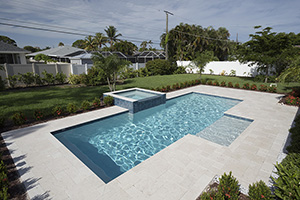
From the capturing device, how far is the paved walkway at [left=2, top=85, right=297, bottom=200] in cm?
363

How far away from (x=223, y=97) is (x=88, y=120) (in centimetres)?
1017

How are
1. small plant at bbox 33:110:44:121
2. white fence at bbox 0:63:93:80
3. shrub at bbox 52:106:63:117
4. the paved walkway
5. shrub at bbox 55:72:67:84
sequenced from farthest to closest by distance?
1. shrub at bbox 55:72:67:84
2. white fence at bbox 0:63:93:80
3. shrub at bbox 52:106:63:117
4. small plant at bbox 33:110:44:121
5. the paved walkway

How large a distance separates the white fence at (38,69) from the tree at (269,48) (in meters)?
19.0

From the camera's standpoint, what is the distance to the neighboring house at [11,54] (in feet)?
70.9

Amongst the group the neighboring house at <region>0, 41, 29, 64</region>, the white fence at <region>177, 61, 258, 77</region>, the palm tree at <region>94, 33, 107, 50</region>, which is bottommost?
the white fence at <region>177, 61, 258, 77</region>

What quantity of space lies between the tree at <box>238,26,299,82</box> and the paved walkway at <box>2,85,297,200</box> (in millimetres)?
13156

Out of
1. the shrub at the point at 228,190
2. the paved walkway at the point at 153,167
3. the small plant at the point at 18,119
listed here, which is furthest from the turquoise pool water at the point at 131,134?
the shrub at the point at 228,190

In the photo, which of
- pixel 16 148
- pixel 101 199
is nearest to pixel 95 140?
pixel 16 148

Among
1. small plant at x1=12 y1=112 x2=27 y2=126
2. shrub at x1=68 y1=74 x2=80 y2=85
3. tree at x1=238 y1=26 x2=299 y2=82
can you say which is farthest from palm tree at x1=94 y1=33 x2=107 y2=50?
small plant at x1=12 y1=112 x2=27 y2=126

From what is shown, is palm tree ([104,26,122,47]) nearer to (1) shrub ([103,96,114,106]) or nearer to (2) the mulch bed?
(1) shrub ([103,96,114,106])

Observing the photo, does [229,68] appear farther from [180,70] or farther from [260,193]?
[260,193]

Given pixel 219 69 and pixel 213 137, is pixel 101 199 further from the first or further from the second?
pixel 219 69

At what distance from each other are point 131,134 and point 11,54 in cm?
2659

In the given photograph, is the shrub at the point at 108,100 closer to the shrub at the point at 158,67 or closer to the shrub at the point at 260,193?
the shrub at the point at 260,193
